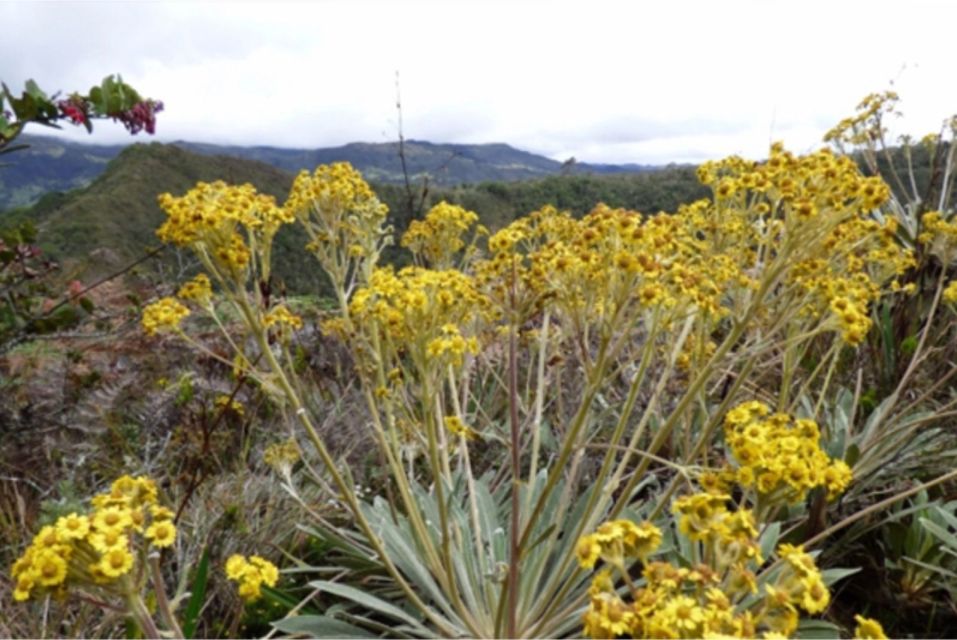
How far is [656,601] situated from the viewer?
39.1 inches

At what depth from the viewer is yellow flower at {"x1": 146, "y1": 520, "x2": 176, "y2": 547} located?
4.41ft

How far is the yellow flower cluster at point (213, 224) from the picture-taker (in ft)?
5.93

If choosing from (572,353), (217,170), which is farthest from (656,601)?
(217,170)

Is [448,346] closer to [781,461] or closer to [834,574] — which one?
[781,461]

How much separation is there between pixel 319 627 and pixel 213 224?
1310mm

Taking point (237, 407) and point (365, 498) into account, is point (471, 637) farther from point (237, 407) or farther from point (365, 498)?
point (237, 407)

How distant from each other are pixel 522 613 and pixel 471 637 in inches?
7.3

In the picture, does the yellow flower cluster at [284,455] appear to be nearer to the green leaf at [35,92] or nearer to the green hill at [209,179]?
the green leaf at [35,92]

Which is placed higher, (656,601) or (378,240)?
(378,240)

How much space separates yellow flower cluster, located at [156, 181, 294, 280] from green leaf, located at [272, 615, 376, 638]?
43.8 inches

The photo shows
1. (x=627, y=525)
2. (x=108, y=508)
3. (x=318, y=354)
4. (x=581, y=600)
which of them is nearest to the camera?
(x=627, y=525)

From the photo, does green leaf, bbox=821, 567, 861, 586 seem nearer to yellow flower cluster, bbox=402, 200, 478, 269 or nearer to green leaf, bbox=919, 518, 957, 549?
green leaf, bbox=919, 518, 957, 549

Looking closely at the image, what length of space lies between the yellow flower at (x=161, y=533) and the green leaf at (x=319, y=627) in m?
0.92

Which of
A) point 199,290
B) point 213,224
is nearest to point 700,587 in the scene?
point 213,224
